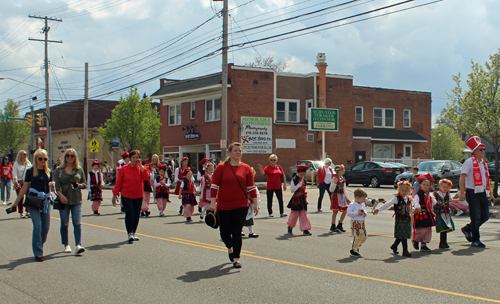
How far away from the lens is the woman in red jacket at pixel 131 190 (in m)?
9.95

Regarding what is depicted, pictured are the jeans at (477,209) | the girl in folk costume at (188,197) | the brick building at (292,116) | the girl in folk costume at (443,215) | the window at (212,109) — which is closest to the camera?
the girl in folk costume at (443,215)

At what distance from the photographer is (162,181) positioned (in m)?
15.3

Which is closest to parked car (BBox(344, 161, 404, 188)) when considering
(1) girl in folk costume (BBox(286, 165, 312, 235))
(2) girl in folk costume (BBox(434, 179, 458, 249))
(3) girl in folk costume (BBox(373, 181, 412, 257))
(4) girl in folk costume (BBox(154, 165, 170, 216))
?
(4) girl in folk costume (BBox(154, 165, 170, 216))

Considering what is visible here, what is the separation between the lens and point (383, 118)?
43.7m

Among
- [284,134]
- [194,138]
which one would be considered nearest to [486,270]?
[284,134]

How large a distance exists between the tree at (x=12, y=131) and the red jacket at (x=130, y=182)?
59.4 meters

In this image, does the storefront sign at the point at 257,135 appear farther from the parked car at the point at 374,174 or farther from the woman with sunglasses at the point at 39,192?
the woman with sunglasses at the point at 39,192

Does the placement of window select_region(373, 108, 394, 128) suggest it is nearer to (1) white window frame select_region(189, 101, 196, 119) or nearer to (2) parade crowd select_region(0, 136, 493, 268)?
(1) white window frame select_region(189, 101, 196, 119)

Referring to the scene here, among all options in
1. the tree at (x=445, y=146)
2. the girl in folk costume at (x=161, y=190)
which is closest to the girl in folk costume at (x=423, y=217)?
the girl in folk costume at (x=161, y=190)

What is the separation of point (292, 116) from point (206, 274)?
106 ft

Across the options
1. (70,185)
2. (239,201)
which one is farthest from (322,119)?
(239,201)

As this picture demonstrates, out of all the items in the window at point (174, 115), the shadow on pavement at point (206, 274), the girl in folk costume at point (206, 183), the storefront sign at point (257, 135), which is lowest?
the shadow on pavement at point (206, 274)

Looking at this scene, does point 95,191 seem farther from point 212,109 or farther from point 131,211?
point 212,109

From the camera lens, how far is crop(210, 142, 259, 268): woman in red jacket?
7465mm
